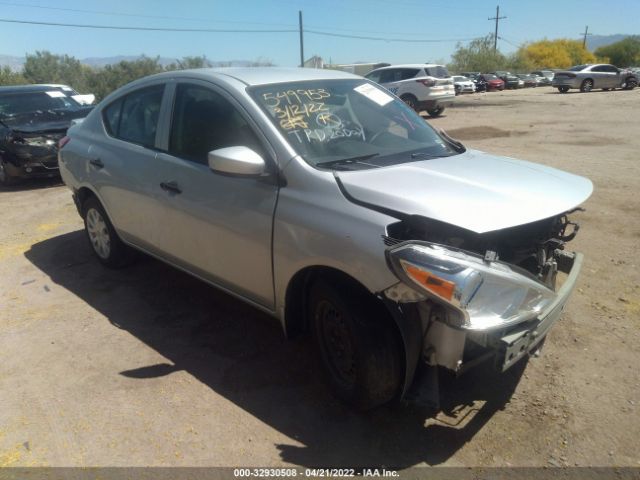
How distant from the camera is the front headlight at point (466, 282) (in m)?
2.21

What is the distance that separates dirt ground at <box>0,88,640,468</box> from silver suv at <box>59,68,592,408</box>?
0.34m

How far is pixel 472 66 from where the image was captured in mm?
74438

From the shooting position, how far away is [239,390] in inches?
124

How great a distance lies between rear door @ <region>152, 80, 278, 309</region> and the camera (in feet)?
10.1

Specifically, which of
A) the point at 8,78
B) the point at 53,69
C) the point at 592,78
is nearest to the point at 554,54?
the point at 592,78

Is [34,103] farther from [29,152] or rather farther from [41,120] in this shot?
[29,152]

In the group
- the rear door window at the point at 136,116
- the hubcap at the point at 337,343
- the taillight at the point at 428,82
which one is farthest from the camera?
the taillight at the point at 428,82

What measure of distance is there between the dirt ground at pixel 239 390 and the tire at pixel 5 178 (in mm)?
4983

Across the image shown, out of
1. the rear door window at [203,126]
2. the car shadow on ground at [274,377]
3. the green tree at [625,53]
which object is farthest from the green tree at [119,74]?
the green tree at [625,53]

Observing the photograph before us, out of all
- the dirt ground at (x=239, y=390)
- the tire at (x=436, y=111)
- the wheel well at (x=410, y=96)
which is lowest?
the dirt ground at (x=239, y=390)

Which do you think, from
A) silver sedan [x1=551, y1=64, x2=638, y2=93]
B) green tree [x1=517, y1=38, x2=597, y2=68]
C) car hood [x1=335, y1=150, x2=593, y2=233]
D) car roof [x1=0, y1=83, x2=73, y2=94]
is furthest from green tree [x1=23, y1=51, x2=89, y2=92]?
green tree [x1=517, y1=38, x2=597, y2=68]

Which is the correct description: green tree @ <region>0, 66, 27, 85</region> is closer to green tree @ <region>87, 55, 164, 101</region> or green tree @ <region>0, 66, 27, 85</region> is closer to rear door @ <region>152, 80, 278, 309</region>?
green tree @ <region>87, 55, 164, 101</region>

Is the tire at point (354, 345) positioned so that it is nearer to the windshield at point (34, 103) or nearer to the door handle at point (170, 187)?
the door handle at point (170, 187)

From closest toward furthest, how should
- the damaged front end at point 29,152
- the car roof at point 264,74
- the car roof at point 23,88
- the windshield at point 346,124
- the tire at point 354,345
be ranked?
the tire at point 354,345 → the windshield at point 346,124 → the car roof at point 264,74 → the damaged front end at point 29,152 → the car roof at point 23,88
